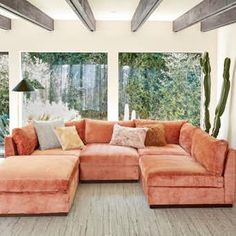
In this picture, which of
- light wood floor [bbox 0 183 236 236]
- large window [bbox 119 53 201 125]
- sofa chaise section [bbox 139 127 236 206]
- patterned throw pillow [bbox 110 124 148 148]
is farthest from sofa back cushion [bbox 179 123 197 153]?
light wood floor [bbox 0 183 236 236]

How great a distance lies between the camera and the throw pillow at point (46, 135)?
18.8ft

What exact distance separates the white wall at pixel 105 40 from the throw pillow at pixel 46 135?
57.9 inches

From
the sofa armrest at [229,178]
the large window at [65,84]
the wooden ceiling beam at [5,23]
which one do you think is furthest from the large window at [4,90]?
the sofa armrest at [229,178]

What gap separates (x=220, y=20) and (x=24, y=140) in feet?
12.0

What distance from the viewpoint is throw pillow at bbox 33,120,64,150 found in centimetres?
574

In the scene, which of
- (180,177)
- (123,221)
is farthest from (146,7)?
(123,221)

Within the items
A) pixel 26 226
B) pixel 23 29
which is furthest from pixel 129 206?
pixel 23 29

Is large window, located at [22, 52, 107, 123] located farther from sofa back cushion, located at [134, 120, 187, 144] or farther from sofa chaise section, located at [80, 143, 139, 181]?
sofa chaise section, located at [80, 143, 139, 181]

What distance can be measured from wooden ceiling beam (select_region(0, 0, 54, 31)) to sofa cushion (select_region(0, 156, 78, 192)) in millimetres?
1895

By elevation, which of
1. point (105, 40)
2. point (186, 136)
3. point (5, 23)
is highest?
point (5, 23)

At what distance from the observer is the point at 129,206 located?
14.5ft

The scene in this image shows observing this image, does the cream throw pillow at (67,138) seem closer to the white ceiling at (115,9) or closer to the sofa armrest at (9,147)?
the sofa armrest at (9,147)

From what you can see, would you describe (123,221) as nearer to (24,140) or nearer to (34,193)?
(34,193)

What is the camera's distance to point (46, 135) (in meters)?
5.80
